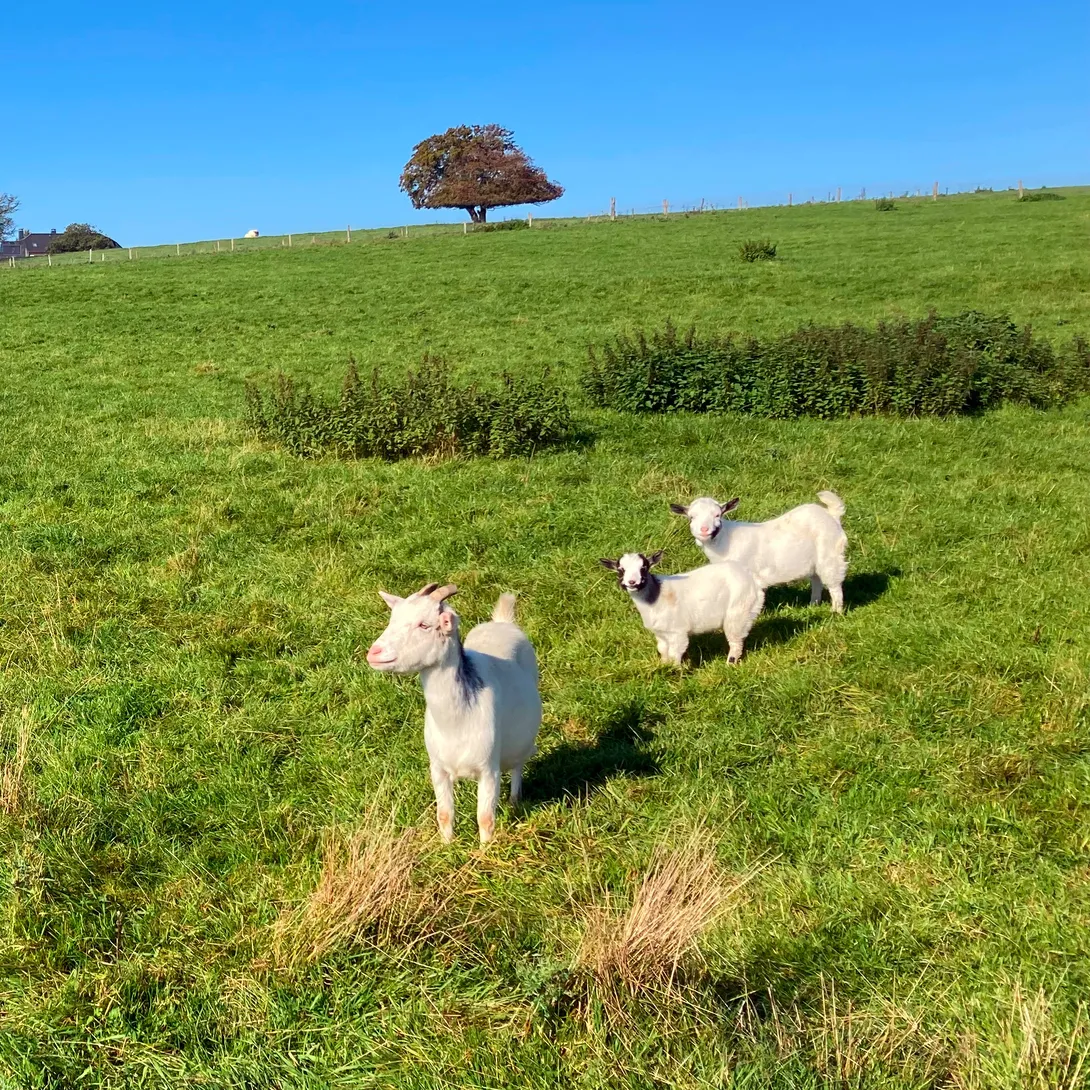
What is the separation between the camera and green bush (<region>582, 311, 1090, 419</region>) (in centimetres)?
1534

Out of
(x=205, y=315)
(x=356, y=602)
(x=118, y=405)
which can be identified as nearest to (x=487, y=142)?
(x=205, y=315)

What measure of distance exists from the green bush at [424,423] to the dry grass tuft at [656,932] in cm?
941

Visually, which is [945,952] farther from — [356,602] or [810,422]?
[810,422]

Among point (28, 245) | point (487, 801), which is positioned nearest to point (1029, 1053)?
point (487, 801)

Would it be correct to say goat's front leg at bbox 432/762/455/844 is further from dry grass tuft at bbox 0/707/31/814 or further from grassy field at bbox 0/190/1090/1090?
dry grass tuft at bbox 0/707/31/814

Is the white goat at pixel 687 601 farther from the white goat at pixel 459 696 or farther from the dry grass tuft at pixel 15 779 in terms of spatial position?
the dry grass tuft at pixel 15 779

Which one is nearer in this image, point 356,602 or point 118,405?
point 356,602

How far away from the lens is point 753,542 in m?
7.92

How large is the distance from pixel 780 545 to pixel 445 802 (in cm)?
430

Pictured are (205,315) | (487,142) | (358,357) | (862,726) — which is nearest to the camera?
(862,726)

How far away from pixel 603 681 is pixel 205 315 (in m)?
25.6

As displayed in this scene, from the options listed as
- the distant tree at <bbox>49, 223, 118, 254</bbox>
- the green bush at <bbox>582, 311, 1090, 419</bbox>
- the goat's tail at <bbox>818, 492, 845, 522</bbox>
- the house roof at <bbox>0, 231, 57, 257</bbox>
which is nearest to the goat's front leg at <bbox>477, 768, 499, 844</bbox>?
the goat's tail at <bbox>818, 492, 845, 522</bbox>

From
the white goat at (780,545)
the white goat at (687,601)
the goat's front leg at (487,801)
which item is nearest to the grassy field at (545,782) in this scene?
the goat's front leg at (487,801)

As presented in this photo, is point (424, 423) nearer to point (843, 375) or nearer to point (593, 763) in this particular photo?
point (843, 375)
